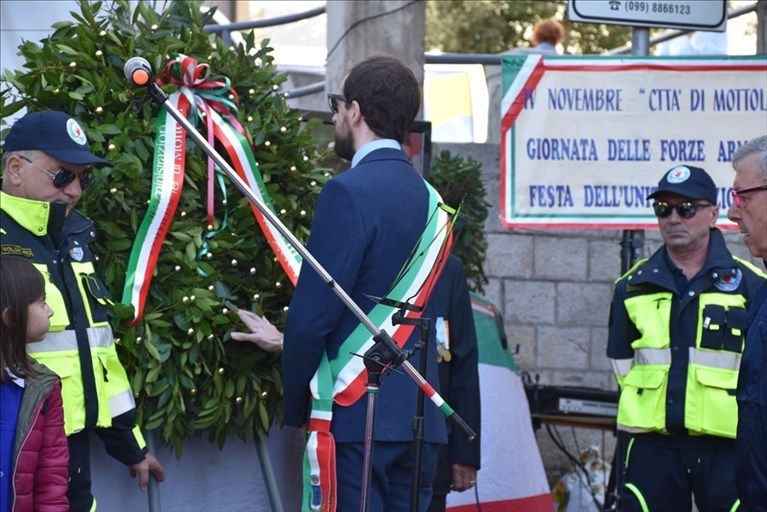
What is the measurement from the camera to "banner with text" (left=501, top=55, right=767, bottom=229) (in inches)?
273

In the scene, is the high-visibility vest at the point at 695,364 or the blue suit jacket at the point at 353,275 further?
the high-visibility vest at the point at 695,364

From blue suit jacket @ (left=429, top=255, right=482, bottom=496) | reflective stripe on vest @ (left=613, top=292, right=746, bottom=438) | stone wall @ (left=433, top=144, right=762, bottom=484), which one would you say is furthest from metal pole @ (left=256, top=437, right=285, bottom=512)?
stone wall @ (left=433, top=144, right=762, bottom=484)

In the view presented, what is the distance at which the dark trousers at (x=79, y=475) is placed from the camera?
425 centimetres

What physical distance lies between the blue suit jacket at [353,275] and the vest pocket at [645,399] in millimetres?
1562

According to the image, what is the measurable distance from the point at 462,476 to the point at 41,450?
6.93 feet

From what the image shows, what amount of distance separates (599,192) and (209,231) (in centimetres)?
270

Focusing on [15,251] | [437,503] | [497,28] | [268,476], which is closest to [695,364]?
[437,503]

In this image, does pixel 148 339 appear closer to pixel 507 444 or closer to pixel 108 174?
pixel 108 174

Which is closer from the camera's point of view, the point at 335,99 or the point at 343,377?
the point at 343,377

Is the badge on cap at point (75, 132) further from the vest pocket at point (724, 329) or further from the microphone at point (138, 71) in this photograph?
the vest pocket at point (724, 329)

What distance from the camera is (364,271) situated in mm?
4148

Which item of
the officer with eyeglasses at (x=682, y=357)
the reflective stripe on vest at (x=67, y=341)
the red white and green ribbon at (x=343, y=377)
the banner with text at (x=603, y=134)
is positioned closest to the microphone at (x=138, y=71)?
the reflective stripe on vest at (x=67, y=341)

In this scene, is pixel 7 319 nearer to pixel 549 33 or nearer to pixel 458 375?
pixel 458 375

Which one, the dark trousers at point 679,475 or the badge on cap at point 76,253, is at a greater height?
the badge on cap at point 76,253
